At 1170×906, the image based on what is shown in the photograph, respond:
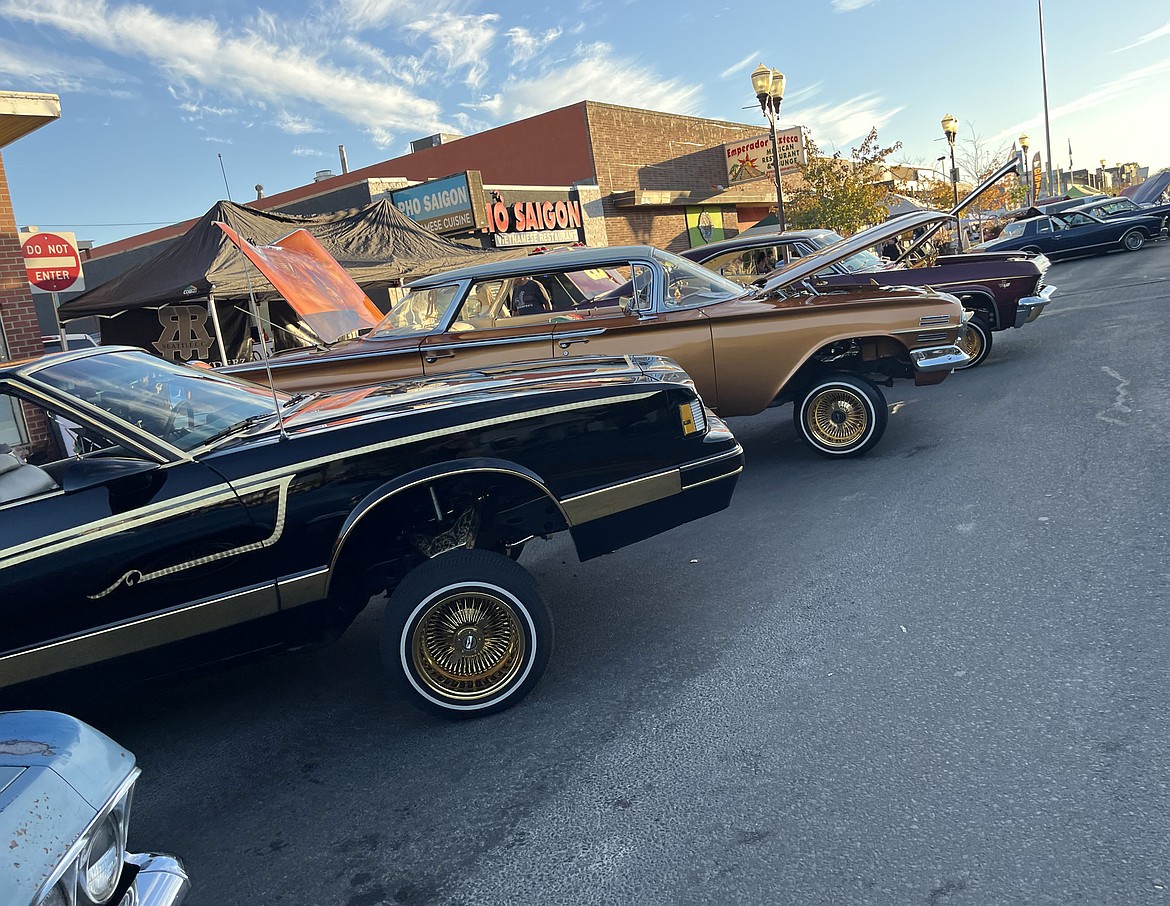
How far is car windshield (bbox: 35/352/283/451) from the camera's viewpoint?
11.2 feet

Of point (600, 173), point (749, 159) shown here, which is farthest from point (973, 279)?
point (749, 159)

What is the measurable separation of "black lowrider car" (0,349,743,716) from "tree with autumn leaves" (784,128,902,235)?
19037 millimetres

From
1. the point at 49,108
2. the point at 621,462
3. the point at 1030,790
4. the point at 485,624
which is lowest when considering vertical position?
the point at 1030,790

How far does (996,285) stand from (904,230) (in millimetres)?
3512

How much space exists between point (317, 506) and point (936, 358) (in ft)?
16.6

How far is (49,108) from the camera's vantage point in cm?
941

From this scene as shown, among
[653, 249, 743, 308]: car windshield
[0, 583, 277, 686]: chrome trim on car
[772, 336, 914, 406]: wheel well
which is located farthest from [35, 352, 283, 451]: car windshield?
[772, 336, 914, 406]: wheel well

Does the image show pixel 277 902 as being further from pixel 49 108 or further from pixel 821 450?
pixel 49 108

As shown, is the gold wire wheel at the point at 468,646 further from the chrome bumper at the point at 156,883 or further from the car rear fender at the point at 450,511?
the chrome bumper at the point at 156,883

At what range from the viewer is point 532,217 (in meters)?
22.4

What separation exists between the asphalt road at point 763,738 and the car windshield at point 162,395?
3.44ft

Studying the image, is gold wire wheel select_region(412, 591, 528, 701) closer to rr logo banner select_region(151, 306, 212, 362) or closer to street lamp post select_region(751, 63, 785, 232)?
rr logo banner select_region(151, 306, 212, 362)

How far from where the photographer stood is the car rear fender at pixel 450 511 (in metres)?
3.49

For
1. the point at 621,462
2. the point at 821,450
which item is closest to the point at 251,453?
the point at 621,462
